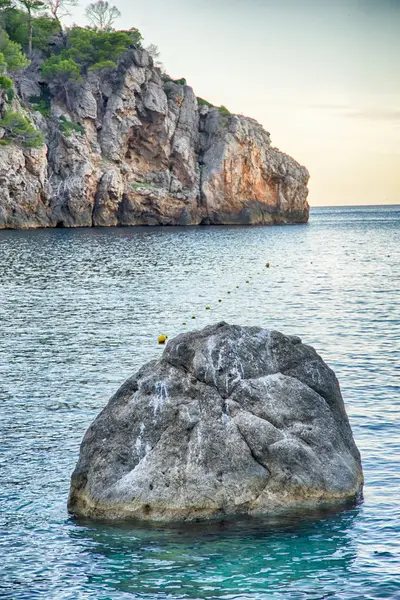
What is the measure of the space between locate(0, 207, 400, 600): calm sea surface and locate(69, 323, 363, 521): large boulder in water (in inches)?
19.2

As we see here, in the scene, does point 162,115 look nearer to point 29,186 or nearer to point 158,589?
point 29,186

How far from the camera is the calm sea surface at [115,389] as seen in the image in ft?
Result: 36.8

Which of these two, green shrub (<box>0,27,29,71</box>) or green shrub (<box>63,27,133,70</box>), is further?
green shrub (<box>63,27,133,70</box>)

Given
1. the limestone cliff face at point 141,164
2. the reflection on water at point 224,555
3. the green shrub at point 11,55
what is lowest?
the reflection on water at point 224,555

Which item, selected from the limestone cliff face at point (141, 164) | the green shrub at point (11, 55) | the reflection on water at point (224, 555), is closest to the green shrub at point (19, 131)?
the limestone cliff face at point (141, 164)

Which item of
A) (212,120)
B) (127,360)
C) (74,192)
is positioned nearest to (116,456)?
(127,360)

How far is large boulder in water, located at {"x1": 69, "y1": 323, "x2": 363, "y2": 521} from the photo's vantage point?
13.2m

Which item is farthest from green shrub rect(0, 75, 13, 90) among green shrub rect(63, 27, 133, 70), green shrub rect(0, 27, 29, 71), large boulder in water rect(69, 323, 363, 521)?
large boulder in water rect(69, 323, 363, 521)

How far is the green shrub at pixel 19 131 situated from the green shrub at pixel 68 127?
37.4ft

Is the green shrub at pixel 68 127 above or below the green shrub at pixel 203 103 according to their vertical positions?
below

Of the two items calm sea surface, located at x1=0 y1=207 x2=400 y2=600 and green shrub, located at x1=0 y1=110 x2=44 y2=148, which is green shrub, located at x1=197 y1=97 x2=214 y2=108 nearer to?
green shrub, located at x1=0 y1=110 x2=44 y2=148

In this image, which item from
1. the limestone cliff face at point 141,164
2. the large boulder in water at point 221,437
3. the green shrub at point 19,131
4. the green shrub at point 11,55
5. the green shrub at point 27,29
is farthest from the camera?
the green shrub at point 27,29

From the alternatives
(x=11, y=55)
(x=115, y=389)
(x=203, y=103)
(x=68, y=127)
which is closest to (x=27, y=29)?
(x=68, y=127)

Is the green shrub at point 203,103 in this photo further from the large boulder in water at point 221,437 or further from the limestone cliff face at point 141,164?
the large boulder in water at point 221,437
